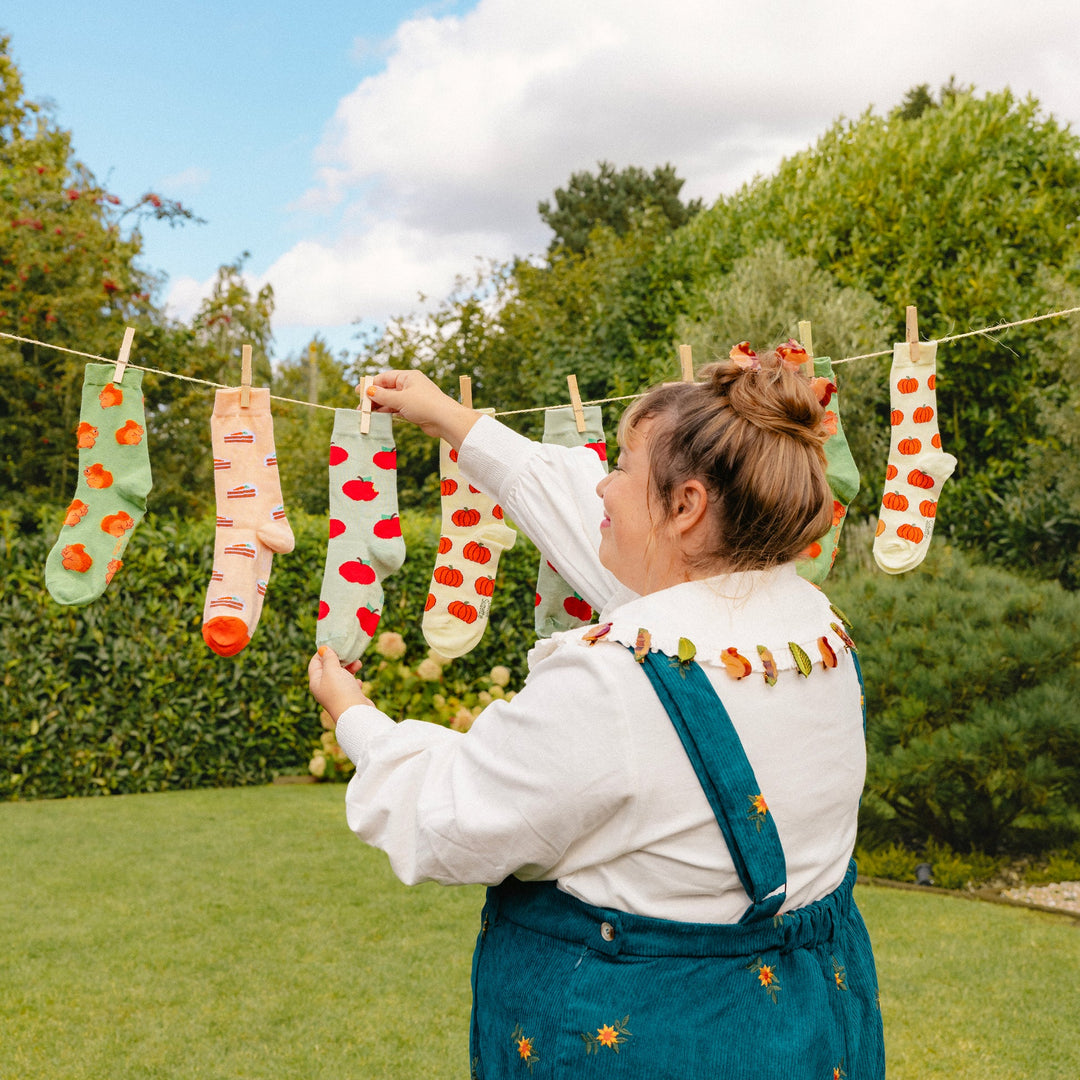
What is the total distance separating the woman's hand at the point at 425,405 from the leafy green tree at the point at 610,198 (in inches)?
809

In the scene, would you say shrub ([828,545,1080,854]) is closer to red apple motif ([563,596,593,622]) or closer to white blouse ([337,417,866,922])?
red apple motif ([563,596,593,622])

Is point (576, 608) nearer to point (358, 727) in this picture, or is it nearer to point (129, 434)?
point (129, 434)

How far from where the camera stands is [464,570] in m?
2.83

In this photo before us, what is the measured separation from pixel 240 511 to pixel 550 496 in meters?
1.02

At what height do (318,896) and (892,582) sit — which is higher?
(892,582)

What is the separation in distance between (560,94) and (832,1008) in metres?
20.9

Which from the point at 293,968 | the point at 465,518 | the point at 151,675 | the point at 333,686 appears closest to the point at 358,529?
the point at 465,518

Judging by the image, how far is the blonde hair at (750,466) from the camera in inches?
49.3

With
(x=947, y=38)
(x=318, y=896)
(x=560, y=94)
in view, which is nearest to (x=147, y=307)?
(x=318, y=896)

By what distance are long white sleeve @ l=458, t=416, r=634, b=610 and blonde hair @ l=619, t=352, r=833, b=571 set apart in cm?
47

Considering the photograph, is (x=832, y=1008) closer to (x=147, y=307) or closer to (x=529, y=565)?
(x=529, y=565)

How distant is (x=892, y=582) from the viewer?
5.78m

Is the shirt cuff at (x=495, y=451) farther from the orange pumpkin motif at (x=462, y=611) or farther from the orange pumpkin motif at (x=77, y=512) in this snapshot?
the orange pumpkin motif at (x=77, y=512)

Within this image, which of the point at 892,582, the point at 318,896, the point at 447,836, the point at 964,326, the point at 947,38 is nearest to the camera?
the point at 447,836
